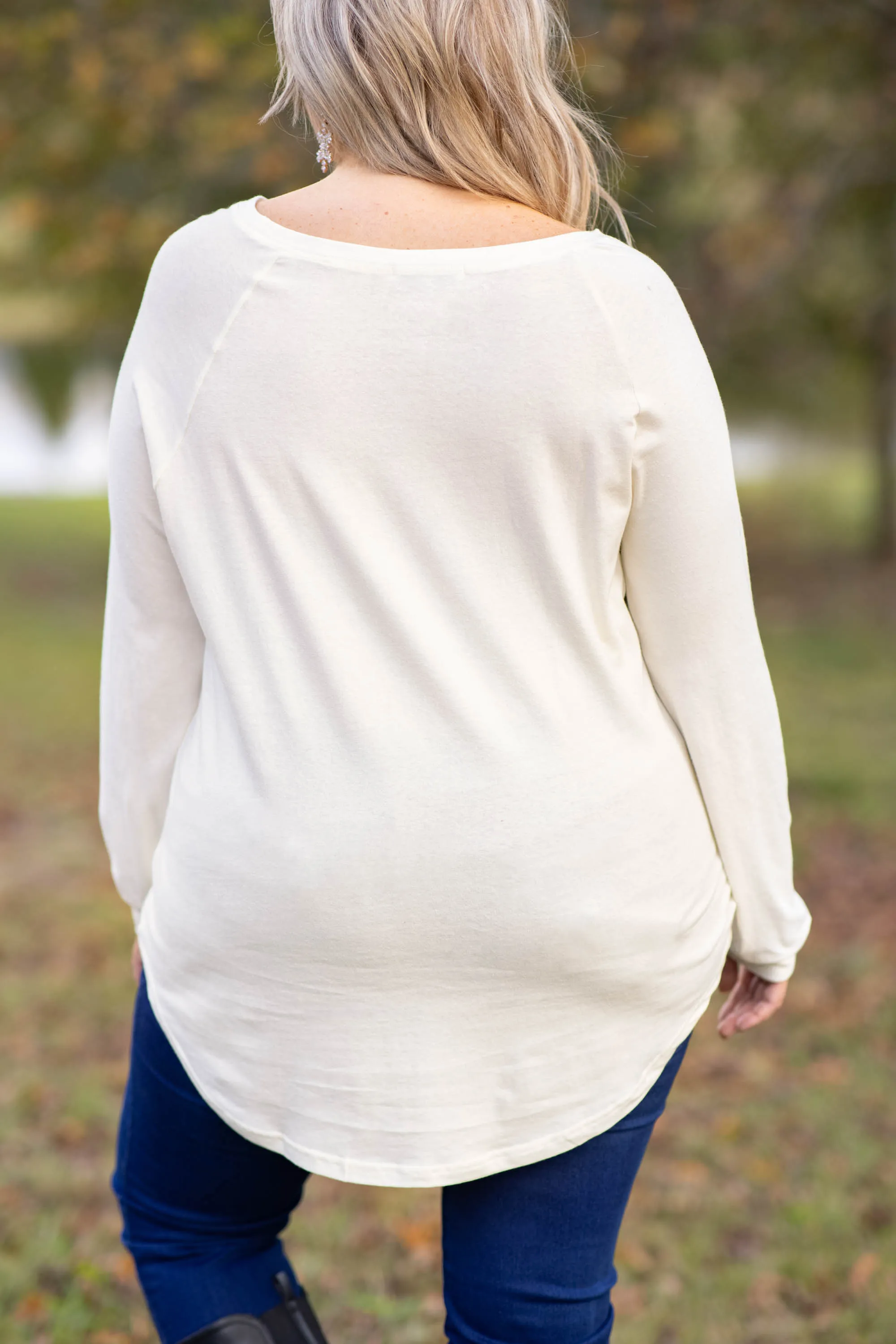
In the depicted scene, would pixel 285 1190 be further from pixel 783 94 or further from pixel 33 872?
pixel 783 94

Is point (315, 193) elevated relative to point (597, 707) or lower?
elevated

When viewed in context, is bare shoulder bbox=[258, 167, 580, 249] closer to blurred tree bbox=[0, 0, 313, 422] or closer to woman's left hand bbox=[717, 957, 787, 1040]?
woman's left hand bbox=[717, 957, 787, 1040]

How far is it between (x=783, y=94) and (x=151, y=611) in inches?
362

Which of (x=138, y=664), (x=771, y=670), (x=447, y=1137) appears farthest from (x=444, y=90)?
(x=771, y=670)

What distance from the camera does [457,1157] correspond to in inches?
50.9

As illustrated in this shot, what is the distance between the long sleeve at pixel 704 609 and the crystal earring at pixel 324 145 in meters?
0.36

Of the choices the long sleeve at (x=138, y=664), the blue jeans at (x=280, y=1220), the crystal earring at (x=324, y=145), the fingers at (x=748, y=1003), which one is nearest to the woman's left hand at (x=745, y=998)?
the fingers at (x=748, y=1003)

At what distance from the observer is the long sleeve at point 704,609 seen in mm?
1200

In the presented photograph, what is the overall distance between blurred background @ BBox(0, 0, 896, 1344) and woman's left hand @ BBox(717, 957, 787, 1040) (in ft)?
4.17

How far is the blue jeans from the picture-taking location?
136cm

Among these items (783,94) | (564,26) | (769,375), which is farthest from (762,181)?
(564,26)

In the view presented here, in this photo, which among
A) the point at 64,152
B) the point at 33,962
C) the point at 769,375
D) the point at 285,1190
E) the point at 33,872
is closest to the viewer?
the point at 285,1190

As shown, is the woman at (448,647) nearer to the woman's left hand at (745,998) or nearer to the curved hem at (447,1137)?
the curved hem at (447,1137)

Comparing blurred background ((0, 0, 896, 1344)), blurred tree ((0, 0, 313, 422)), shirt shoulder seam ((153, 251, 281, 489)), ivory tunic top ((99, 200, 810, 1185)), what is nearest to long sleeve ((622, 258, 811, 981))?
ivory tunic top ((99, 200, 810, 1185))
